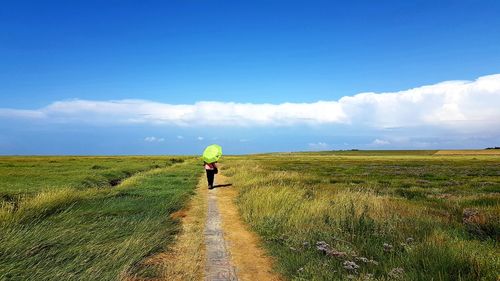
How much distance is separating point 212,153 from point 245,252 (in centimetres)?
1403

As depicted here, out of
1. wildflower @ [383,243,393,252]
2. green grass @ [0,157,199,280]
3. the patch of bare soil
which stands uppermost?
green grass @ [0,157,199,280]

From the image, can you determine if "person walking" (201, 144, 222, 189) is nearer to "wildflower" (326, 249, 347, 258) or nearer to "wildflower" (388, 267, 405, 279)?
"wildflower" (326, 249, 347, 258)

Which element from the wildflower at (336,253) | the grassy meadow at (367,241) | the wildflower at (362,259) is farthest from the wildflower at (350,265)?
the wildflower at (336,253)

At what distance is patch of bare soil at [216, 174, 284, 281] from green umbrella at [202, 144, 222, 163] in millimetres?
8047

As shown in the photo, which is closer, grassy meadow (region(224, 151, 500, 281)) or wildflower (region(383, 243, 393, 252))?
grassy meadow (region(224, 151, 500, 281))

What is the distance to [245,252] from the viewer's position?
9148mm

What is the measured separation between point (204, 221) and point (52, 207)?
503 cm

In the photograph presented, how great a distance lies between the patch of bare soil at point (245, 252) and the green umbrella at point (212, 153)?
26.4 feet

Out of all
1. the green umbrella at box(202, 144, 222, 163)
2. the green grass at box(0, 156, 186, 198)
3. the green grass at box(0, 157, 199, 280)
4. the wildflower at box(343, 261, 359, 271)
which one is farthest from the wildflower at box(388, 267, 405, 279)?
the green umbrella at box(202, 144, 222, 163)

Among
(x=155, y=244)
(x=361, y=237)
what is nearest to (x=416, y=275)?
(x=361, y=237)

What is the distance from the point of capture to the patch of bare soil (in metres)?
7.53

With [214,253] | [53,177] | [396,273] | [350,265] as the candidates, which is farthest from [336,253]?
[53,177]

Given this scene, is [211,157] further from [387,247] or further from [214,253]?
[387,247]

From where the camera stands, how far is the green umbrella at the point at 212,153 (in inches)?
890
